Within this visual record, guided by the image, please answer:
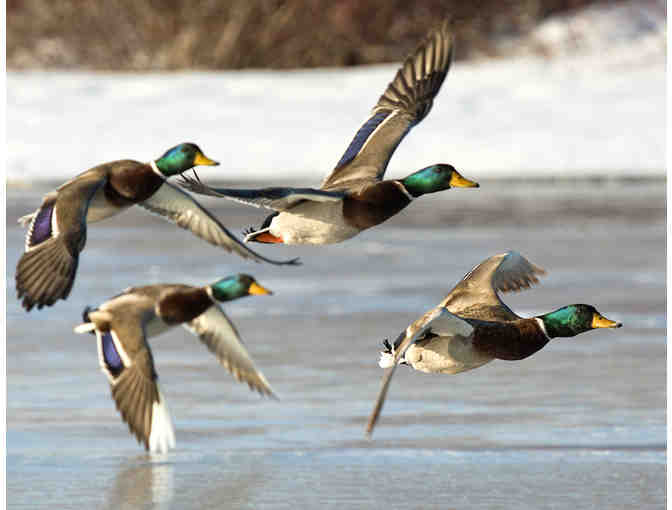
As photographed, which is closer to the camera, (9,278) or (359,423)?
(359,423)

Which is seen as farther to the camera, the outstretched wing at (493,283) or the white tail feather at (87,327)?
the outstretched wing at (493,283)

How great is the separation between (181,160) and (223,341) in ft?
1.34

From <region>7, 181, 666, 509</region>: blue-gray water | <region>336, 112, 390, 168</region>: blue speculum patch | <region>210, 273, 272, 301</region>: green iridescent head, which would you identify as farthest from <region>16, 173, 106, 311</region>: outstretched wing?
<region>7, 181, 666, 509</region>: blue-gray water

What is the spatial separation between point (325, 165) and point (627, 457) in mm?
10884

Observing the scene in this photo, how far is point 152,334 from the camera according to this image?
12.2 ft

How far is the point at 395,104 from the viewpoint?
5.43 meters

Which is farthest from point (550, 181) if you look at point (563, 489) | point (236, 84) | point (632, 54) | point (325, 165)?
point (563, 489)

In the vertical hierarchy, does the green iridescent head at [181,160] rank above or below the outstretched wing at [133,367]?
above

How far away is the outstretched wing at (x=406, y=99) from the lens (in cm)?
503

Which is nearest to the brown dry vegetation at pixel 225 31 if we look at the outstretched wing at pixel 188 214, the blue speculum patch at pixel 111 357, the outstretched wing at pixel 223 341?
the outstretched wing at pixel 188 214

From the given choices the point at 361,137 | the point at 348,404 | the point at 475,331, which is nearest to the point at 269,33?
the point at 348,404

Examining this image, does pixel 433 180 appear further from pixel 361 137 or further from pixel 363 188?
pixel 361 137

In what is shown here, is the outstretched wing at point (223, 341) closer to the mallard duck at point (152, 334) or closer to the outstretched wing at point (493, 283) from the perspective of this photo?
the mallard duck at point (152, 334)

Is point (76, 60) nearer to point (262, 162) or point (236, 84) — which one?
point (236, 84)
